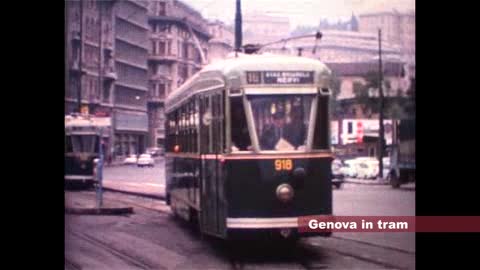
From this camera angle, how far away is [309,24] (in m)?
15.1

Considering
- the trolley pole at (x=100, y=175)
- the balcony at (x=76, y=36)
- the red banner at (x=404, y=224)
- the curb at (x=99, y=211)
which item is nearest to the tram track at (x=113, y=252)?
the curb at (x=99, y=211)

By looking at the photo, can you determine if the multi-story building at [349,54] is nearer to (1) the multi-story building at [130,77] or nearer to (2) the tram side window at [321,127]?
(2) the tram side window at [321,127]

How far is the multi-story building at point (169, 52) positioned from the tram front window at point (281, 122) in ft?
5.17

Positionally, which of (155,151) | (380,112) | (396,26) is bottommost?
(155,151)

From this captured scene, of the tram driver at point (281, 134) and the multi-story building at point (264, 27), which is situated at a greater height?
the multi-story building at point (264, 27)

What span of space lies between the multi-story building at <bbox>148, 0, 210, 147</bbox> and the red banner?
312 centimetres

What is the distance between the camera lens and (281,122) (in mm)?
14781

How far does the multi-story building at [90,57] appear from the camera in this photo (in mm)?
14961

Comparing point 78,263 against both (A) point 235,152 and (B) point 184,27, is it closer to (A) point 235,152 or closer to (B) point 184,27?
(A) point 235,152

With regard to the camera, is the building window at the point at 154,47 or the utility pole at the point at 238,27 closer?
the utility pole at the point at 238,27

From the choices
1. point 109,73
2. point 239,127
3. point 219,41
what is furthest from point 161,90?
point 239,127

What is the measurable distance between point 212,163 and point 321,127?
4.86 feet

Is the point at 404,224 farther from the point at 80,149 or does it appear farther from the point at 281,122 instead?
the point at 80,149

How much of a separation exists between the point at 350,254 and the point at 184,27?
3646mm
